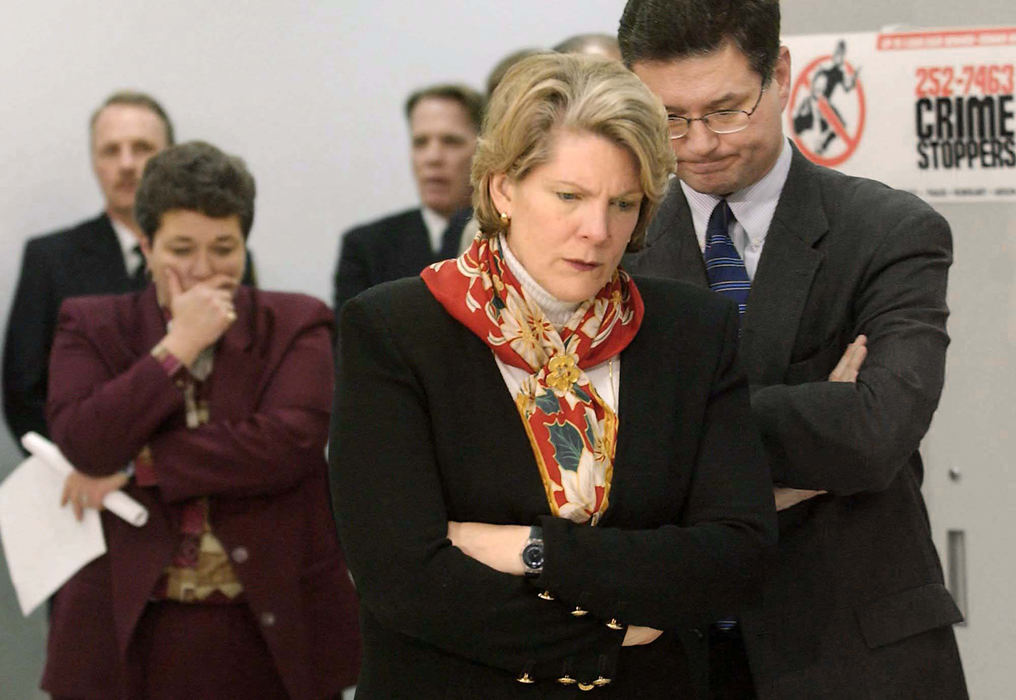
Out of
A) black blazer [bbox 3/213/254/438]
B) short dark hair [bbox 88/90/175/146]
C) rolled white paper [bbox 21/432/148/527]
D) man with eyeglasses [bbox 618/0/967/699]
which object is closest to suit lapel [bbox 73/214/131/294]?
black blazer [bbox 3/213/254/438]

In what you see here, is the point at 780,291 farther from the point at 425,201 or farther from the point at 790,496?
the point at 425,201

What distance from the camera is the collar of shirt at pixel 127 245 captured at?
3.89 meters

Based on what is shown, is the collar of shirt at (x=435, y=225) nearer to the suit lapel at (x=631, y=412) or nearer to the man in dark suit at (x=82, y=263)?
the man in dark suit at (x=82, y=263)

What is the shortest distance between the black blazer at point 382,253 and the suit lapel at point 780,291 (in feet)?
6.41

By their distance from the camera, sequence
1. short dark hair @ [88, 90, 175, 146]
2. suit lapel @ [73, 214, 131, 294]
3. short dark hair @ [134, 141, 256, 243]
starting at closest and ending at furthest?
1. short dark hair @ [134, 141, 256, 243]
2. suit lapel @ [73, 214, 131, 294]
3. short dark hair @ [88, 90, 175, 146]

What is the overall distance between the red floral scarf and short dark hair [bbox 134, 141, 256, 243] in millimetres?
1546

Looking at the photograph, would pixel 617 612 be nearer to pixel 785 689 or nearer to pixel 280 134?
pixel 785 689

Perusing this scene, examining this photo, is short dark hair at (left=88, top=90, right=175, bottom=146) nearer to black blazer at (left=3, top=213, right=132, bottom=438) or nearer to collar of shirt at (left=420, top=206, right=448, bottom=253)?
black blazer at (left=3, top=213, right=132, bottom=438)

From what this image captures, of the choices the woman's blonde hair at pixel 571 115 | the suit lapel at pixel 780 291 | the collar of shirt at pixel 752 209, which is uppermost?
the woman's blonde hair at pixel 571 115

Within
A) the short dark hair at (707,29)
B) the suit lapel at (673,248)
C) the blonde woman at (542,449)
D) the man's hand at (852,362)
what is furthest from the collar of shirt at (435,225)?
the blonde woman at (542,449)

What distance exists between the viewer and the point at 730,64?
1.96 metres

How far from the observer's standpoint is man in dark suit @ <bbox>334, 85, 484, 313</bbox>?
3.99m

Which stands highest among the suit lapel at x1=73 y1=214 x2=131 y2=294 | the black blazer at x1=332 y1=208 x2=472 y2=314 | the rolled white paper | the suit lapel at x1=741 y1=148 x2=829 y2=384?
the suit lapel at x1=741 y1=148 x2=829 y2=384

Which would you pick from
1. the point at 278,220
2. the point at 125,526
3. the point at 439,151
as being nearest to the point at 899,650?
the point at 125,526
